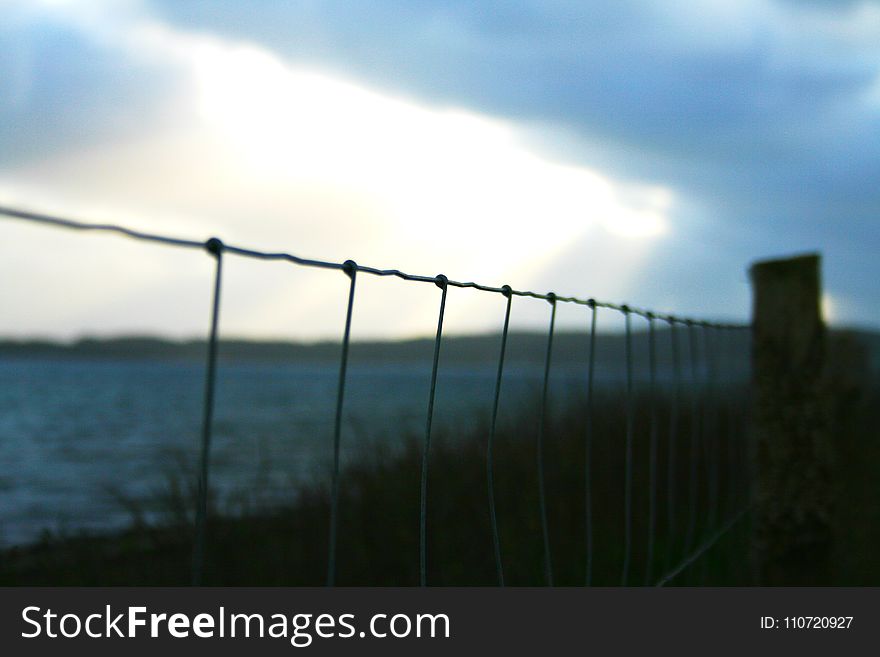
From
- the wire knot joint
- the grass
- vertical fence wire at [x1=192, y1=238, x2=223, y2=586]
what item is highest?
the wire knot joint

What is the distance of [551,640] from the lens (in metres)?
1.29

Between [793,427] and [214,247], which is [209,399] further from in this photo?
[793,427]

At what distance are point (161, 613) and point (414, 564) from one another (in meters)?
2.59

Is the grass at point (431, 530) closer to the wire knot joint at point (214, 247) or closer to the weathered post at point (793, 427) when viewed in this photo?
the weathered post at point (793, 427)

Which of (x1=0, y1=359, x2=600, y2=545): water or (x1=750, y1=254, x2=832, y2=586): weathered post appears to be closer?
(x1=750, y1=254, x2=832, y2=586): weathered post

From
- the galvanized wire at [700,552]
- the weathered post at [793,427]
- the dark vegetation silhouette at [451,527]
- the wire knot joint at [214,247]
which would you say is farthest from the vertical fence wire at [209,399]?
the dark vegetation silhouette at [451,527]

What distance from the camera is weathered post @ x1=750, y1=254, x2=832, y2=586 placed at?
223 cm

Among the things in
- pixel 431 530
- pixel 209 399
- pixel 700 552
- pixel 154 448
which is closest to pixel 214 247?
pixel 209 399

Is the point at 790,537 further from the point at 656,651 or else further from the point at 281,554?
the point at 281,554

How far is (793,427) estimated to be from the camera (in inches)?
87.9

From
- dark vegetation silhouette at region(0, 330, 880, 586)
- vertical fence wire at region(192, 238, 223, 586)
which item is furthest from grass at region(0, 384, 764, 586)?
vertical fence wire at region(192, 238, 223, 586)

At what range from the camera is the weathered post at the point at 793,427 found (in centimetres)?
223

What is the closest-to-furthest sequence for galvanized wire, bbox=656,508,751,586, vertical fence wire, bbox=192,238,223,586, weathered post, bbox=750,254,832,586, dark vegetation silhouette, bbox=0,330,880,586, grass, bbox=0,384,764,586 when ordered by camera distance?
vertical fence wire, bbox=192,238,223,586 → galvanized wire, bbox=656,508,751,586 → weathered post, bbox=750,254,832,586 → dark vegetation silhouette, bbox=0,330,880,586 → grass, bbox=0,384,764,586

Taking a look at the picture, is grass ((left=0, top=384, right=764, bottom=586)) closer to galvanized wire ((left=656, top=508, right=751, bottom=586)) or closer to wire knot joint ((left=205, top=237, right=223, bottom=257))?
galvanized wire ((left=656, top=508, right=751, bottom=586))
